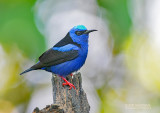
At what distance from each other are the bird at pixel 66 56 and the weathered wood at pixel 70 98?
444 millimetres

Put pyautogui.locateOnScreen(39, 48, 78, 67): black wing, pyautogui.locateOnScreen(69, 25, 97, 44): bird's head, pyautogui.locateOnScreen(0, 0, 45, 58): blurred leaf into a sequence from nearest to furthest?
pyautogui.locateOnScreen(0, 0, 45, 58): blurred leaf → pyautogui.locateOnScreen(39, 48, 78, 67): black wing → pyautogui.locateOnScreen(69, 25, 97, 44): bird's head

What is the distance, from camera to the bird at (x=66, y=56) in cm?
466

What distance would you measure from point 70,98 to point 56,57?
1.17 metres

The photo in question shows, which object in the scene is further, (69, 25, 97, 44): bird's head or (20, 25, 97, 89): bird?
(69, 25, 97, 44): bird's head

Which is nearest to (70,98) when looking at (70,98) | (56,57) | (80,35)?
(70,98)

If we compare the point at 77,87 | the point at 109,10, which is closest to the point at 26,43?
the point at 77,87

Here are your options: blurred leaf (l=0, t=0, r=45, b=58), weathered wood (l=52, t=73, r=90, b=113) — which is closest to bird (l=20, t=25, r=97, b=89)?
weathered wood (l=52, t=73, r=90, b=113)

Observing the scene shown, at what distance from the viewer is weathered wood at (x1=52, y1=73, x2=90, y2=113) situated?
359cm

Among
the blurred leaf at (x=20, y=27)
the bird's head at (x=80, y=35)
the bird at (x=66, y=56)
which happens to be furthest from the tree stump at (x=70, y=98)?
the bird's head at (x=80, y=35)

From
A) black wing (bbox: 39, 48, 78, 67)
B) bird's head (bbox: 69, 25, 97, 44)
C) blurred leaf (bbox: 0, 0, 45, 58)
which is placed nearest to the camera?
blurred leaf (bbox: 0, 0, 45, 58)

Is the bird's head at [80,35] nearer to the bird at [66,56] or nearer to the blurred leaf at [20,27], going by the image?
the bird at [66,56]

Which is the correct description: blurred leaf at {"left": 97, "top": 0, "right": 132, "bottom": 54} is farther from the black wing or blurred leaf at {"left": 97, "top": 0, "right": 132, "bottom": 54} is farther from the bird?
the black wing

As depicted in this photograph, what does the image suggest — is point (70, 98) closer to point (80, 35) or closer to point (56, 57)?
point (56, 57)

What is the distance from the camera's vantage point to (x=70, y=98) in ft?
12.3
